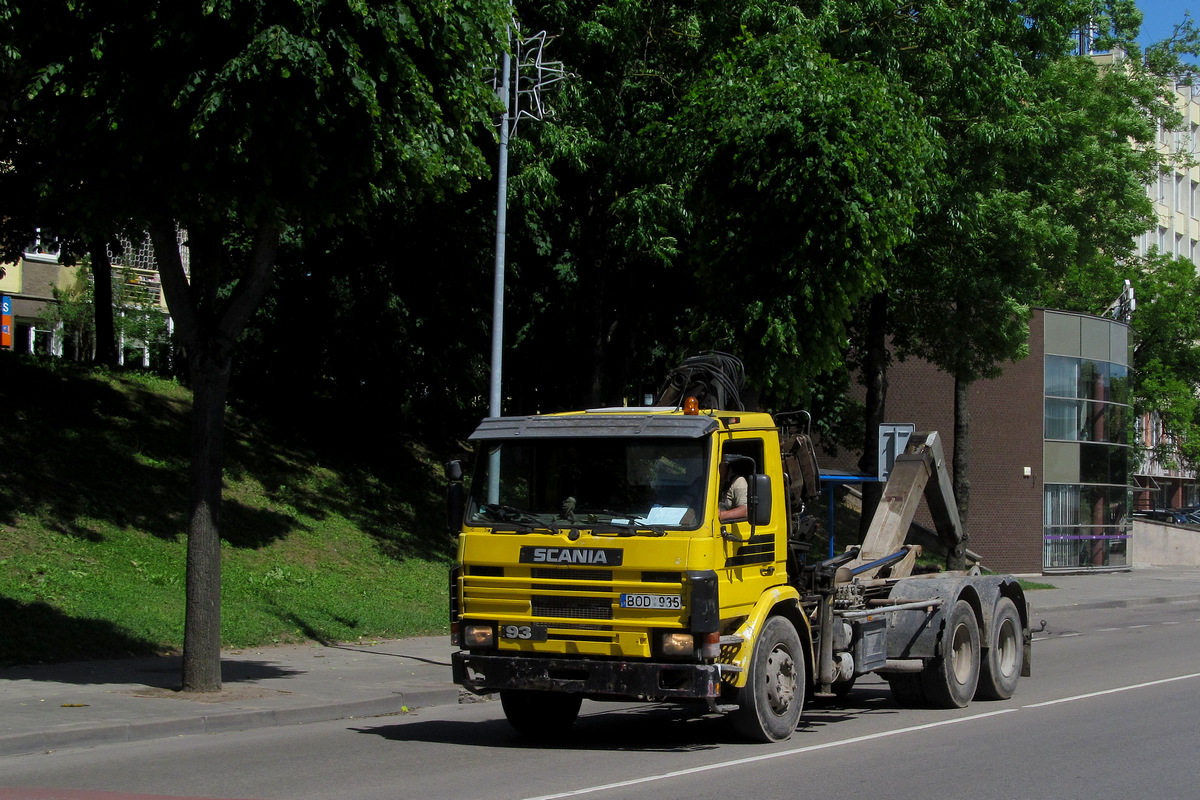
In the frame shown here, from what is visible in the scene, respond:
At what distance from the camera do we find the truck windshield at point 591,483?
30.3 feet

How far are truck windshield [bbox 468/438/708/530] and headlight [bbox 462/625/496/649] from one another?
83cm

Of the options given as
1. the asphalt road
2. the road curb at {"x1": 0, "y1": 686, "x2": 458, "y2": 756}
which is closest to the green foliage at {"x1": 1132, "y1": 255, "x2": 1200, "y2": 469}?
the asphalt road

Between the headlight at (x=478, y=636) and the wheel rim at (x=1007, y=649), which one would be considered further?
the wheel rim at (x=1007, y=649)

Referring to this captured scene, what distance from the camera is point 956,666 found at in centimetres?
1241

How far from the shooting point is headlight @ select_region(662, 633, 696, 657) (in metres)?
8.94

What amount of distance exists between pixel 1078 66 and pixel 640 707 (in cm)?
2469

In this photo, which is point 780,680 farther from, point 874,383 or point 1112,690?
point 874,383

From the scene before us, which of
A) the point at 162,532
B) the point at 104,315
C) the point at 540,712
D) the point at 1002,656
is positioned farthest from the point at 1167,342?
the point at 540,712

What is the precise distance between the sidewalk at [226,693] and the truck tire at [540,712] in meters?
2.14

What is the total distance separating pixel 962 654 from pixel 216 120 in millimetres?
9005

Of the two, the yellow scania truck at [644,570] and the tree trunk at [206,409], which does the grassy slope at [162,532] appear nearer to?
the tree trunk at [206,409]

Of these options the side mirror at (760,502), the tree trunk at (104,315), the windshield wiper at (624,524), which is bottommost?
the windshield wiper at (624,524)

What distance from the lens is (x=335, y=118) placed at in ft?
37.0

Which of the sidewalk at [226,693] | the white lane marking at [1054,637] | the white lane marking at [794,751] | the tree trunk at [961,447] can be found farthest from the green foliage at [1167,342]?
the sidewalk at [226,693]
